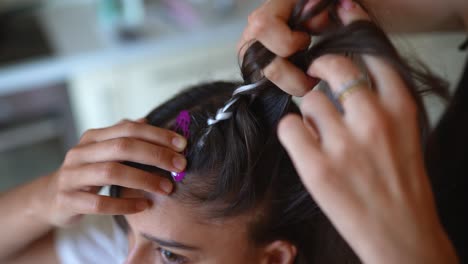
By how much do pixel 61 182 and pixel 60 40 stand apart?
1.10 metres

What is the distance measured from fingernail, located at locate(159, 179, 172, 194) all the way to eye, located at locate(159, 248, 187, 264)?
104 mm

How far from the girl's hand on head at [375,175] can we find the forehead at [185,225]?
0.32 meters

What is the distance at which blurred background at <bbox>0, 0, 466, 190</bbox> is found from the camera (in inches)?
62.4

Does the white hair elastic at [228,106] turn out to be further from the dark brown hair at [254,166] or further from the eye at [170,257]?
the eye at [170,257]

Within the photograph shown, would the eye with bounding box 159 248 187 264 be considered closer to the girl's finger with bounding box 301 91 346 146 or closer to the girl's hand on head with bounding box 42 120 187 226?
the girl's hand on head with bounding box 42 120 187 226

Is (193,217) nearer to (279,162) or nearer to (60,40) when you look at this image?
(279,162)

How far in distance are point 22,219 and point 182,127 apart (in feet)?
1.23

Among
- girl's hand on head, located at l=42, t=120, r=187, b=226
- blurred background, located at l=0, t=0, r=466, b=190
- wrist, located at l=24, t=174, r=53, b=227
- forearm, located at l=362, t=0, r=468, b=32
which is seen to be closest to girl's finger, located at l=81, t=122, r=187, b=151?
girl's hand on head, located at l=42, t=120, r=187, b=226

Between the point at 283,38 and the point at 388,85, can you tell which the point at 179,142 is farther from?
the point at 388,85

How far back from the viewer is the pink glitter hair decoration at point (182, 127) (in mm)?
684

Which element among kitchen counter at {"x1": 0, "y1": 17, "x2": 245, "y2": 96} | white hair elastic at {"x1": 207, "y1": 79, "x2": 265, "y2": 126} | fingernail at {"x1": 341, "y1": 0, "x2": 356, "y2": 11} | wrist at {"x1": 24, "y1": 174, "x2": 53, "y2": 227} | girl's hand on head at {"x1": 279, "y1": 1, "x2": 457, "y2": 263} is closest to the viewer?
girl's hand on head at {"x1": 279, "y1": 1, "x2": 457, "y2": 263}

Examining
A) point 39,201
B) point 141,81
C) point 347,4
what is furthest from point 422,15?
point 141,81

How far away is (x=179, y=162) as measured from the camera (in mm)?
657

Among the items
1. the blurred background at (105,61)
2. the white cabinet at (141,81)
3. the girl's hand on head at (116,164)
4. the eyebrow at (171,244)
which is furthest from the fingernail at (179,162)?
the white cabinet at (141,81)
